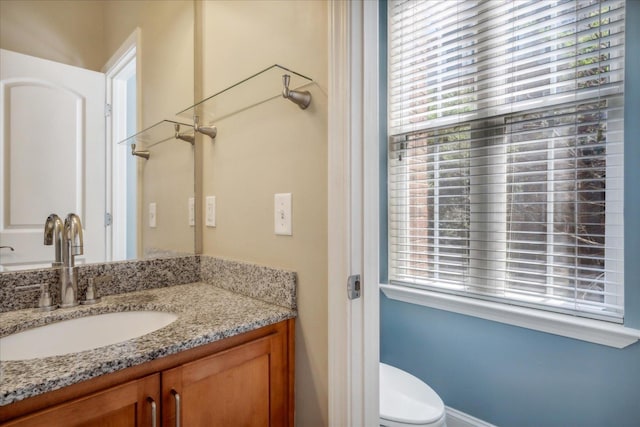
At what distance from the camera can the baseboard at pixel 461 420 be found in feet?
5.09

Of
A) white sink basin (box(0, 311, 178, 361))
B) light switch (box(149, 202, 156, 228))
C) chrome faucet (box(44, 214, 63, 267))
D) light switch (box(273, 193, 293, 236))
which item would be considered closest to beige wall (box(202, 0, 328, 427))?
light switch (box(273, 193, 293, 236))

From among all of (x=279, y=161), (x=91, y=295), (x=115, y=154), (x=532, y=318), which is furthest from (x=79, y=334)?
(x=532, y=318)

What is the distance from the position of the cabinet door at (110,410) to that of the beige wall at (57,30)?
3.34ft

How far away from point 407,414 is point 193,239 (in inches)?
42.2

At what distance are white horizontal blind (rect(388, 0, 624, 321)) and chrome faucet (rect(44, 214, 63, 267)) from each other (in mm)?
1562

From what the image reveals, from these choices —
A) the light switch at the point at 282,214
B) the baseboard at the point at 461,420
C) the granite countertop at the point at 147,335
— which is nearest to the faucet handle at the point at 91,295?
the granite countertop at the point at 147,335

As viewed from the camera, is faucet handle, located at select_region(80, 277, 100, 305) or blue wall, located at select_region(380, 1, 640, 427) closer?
faucet handle, located at select_region(80, 277, 100, 305)

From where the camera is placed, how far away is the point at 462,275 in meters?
1.63

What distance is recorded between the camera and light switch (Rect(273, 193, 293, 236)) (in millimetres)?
951

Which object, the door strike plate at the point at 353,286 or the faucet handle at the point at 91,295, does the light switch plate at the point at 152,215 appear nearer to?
the faucet handle at the point at 91,295

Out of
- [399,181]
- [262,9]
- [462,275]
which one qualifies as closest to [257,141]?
[262,9]

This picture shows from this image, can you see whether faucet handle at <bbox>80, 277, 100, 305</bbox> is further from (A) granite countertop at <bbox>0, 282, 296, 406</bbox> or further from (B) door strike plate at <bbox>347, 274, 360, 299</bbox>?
(B) door strike plate at <bbox>347, 274, 360, 299</bbox>

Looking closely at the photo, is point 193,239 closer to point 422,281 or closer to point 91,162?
point 91,162

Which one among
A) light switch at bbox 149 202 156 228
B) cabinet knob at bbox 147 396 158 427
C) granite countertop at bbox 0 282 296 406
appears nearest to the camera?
granite countertop at bbox 0 282 296 406
